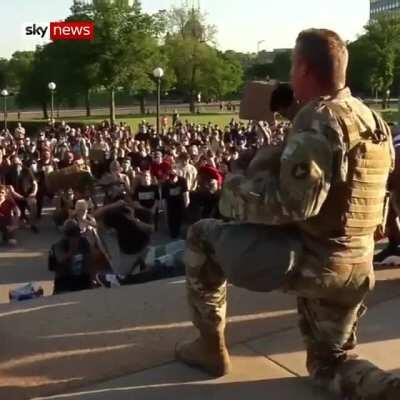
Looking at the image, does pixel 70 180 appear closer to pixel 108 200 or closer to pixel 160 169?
pixel 108 200

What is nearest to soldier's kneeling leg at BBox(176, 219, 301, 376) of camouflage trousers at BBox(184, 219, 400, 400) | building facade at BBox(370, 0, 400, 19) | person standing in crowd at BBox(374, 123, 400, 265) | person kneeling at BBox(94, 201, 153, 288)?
camouflage trousers at BBox(184, 219, 400, 400)

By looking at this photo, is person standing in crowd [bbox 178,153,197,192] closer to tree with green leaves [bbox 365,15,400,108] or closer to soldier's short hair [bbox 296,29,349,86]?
soldier's short hair [bbox 296,29,349,86]

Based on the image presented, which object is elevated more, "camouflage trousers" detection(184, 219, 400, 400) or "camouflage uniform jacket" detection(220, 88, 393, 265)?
"camouflage uniform jacket" detection(220, 88, 393, 265)

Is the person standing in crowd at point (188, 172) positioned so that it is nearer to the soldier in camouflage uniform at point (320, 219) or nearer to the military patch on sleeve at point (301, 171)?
the soldier in camouflage uniform at point (320, 219)

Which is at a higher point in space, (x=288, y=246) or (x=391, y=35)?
(x=391, y=35)

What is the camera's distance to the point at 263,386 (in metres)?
3.02

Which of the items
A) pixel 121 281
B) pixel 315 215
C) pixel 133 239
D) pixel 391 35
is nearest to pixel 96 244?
pixel 133 239

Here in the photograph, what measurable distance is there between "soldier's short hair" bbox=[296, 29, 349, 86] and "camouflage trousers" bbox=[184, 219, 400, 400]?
0.57m

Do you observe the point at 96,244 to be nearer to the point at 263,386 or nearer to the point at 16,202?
the point at 263,386

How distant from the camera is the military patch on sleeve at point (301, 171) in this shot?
94.6 inches

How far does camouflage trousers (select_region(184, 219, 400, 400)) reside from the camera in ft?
8.52

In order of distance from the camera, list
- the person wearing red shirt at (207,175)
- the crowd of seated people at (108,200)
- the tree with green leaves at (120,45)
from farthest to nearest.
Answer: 1. the tree with green leaves at (120,45)
2. the person wearing red shirt at (207,175)
3. the crowd of seated people at (108,200)

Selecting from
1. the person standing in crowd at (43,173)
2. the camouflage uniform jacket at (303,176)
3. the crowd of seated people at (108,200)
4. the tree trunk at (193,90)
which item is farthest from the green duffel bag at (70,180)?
the tree trunk at (193,90)

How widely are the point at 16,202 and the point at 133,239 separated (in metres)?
5.66
